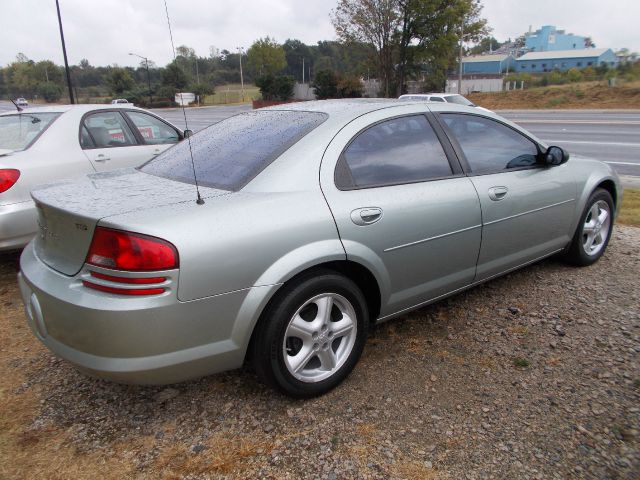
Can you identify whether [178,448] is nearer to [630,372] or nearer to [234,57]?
[630,372]

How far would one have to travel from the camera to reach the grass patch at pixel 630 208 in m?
5.91

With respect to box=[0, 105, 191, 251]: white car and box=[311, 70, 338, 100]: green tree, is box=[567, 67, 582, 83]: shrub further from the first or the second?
box=[0, 105, 191, 251]: white car

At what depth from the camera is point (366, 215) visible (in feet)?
8.68

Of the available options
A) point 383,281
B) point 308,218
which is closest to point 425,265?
point 383,281

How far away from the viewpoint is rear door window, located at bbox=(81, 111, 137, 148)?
507 cm

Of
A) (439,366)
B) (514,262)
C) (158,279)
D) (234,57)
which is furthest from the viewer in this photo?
(234,57)

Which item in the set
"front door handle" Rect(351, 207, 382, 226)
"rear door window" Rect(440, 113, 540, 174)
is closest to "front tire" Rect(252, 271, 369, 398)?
"front door handle" Rect(351, 207, 382, 226)

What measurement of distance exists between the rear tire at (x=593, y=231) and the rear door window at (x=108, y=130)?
449 centimetres

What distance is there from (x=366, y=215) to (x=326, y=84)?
41.8 meters

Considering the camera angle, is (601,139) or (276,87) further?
(276,87)

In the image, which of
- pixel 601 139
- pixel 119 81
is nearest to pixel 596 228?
pixel 601 139

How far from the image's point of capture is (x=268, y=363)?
241 cm

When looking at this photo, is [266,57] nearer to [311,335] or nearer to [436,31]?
[436,31]

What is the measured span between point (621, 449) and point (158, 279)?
218 cm
